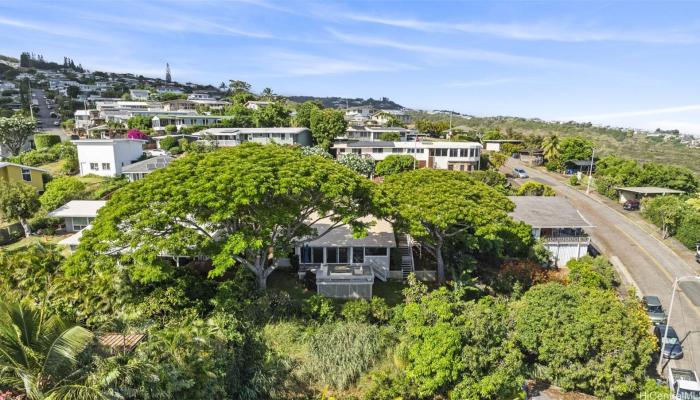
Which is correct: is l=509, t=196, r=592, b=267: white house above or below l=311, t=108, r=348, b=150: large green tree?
below

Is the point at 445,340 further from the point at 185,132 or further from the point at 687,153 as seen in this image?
the point at 687,153

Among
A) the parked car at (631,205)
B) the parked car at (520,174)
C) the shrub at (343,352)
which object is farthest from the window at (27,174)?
the parked car at (631,205)

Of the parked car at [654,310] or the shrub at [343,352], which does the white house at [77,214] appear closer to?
the shrub at [343,352]

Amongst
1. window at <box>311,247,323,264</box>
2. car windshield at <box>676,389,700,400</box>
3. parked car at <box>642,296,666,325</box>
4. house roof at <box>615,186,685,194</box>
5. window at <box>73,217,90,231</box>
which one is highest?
house roof at <box>615,186,685,194</box>

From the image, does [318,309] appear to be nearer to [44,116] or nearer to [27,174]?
[27,174]

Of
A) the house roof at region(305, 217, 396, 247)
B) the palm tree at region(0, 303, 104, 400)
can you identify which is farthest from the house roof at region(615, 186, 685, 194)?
the palm tree at region(0, 303, 104, 400)

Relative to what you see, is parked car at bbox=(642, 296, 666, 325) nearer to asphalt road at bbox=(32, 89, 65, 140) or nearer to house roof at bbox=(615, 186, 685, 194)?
house roof at bbox=(615, 186, 685, 194)

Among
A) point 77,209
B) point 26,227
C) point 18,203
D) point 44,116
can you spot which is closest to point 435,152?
point 77,209
